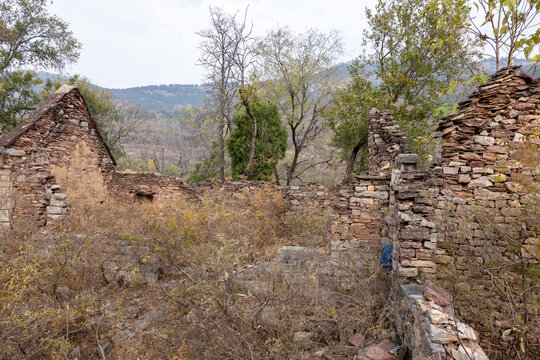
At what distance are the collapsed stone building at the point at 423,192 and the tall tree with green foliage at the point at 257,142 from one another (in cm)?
702

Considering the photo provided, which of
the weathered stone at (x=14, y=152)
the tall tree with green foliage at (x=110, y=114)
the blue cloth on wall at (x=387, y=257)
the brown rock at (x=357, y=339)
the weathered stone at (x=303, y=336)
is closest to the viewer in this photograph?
the brown rock at (x=357, y=339)

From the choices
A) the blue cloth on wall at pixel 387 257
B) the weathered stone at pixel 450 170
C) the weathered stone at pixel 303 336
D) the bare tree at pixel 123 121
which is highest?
the bare tree at pixel 123 121

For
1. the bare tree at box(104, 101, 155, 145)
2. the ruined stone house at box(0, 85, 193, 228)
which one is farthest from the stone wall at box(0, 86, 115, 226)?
the bare tree at box(104, 101, 155, 145)

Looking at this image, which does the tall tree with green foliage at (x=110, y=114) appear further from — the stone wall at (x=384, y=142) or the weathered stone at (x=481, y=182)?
the weathered stone at (x=481, y=182)

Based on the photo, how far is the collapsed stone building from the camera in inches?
146

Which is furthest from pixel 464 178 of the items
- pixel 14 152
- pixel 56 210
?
pixel 14 152

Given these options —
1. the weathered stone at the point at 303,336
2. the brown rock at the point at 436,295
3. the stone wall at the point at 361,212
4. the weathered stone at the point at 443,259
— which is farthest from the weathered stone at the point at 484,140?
the weathered stone at the point at 303,336

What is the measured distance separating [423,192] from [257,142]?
1118cm

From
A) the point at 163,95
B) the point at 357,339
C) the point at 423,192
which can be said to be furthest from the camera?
the point at 163,95

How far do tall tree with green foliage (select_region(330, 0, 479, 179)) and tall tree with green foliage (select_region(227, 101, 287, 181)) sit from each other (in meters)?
3.60

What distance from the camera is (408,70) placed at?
42.2 ft

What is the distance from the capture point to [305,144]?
16906mm

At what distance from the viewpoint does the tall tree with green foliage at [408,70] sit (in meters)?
12.2

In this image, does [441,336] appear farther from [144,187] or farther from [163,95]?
[163,95]
